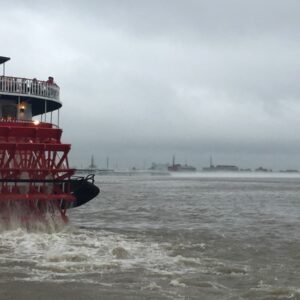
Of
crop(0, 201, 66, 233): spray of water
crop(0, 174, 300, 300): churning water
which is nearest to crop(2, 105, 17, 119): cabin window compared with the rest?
crop(0, 201, 66, 233): spray of water

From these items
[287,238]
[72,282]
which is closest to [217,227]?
[287,238]

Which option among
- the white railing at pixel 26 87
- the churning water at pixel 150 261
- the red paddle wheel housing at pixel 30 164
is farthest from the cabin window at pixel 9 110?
the churning water at pixel 150 261

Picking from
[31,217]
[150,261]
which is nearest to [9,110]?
[31,217]

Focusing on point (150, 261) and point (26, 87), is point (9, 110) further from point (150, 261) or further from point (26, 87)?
point (150, 261)

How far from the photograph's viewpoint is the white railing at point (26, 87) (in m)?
17.1

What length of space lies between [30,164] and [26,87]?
242 centimetres

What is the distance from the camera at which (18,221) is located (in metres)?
14.5

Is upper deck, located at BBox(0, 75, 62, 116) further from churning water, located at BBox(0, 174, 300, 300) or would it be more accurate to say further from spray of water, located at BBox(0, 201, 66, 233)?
churning water, located at BBox(0, 174, 300, 300)

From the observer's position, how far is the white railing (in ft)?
56.2

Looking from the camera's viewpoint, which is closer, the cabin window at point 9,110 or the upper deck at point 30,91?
the upper deck at point 30,91

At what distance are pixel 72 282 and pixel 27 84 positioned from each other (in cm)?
1022

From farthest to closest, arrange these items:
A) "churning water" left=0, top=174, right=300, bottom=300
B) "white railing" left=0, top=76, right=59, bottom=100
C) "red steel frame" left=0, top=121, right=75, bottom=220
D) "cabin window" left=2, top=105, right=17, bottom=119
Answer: "cabin window" left=2, top=105, right=17, bottom=119, "white railing" left=0, top=76, right=59, bottom=100, "red steel frame" left=0, top=121, right=75, bottom=220, "churning water" left=0, top=174, right=300, bottom=300

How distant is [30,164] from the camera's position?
1714 centimetres

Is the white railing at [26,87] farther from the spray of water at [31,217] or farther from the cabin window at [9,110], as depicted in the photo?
the spray of water at [31,217]
